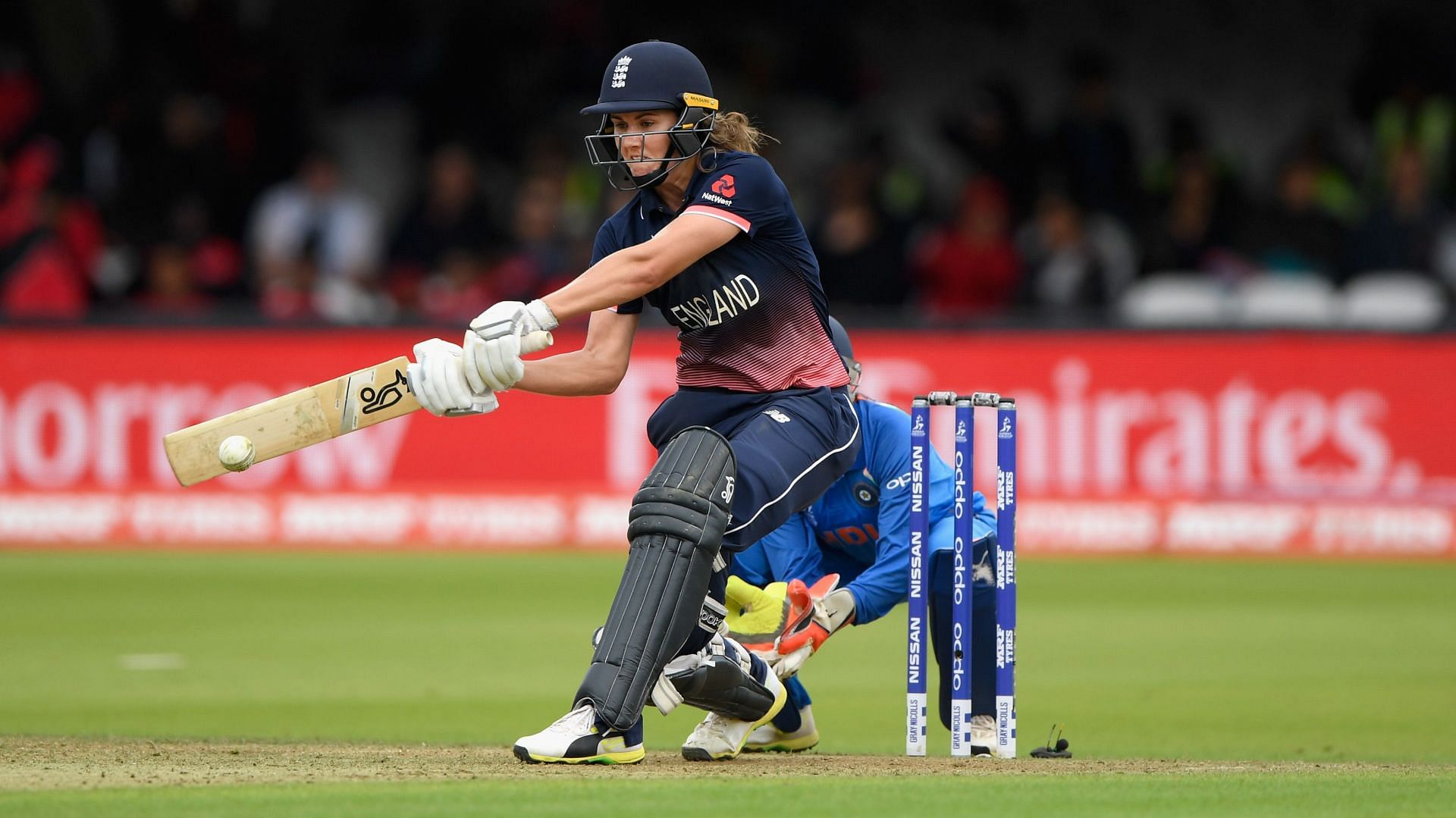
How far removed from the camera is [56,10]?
1587 centimetres

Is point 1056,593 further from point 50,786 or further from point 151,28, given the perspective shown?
point 151,28

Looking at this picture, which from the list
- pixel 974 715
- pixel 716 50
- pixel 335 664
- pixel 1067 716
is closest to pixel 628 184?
pixel 974 715

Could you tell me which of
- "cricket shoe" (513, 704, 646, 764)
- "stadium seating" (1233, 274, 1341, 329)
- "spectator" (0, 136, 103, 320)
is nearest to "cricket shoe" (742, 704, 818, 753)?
"cricket shoe" (513, 704, 646, 764)

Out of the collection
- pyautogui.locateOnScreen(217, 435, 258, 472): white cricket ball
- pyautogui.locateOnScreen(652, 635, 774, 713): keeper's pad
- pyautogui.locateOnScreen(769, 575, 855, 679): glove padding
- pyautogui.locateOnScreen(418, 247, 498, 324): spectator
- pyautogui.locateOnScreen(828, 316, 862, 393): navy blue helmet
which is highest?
pyautogui.locateOnScreen(418, 247, 498, 324): spectator

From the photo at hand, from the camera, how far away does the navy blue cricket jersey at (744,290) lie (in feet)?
16.2

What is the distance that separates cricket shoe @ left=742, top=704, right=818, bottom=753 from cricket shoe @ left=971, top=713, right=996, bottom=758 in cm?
52

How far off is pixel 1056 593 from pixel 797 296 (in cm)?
593

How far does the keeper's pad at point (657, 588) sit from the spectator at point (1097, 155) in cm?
1068

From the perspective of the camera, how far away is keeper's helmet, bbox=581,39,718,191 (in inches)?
195

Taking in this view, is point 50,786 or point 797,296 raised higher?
point 797,296

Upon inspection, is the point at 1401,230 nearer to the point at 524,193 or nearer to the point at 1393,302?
the point at 1393,302

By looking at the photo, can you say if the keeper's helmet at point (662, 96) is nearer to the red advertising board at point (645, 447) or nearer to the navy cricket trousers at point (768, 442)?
the navy cricket trousers at point (768, 442)

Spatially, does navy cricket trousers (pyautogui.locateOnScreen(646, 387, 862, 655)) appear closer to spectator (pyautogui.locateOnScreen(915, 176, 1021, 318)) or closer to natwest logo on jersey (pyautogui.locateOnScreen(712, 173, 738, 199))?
natwest logo on jersey (pyautogui.locateOnScreen(712, 173, 738, 199))

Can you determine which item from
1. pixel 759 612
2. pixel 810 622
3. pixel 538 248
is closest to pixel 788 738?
pixel 810 622
